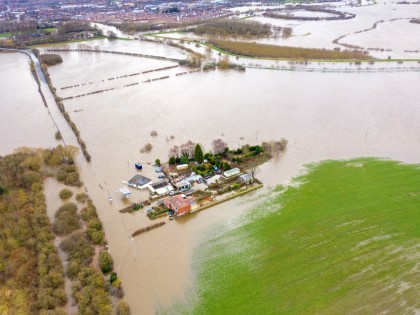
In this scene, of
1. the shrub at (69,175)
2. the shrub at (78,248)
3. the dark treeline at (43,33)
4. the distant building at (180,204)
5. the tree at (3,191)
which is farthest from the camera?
the dark treeline at (43,33)

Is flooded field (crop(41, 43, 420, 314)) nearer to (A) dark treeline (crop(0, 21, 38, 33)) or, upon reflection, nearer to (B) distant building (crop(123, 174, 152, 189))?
(B) distant building (crop(123, 174, 152, 189))

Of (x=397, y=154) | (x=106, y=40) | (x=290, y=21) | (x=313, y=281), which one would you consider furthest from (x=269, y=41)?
(x=313, y=281)

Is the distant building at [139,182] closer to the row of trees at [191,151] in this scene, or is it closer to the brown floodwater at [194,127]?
the brown floodwater at [194,127]

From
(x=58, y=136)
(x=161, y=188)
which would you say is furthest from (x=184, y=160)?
(x=58, y=136)

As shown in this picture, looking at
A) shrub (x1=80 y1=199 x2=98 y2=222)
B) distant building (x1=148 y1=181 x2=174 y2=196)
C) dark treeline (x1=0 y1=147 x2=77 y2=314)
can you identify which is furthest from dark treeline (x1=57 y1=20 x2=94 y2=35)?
shrub (x1=80 y1=199 x2=98 y2=222)

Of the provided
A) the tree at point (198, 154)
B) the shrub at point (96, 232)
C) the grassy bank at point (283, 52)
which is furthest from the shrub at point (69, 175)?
the grassy bank at point (283, 52)

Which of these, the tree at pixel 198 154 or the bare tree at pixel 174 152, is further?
the bare tree at pixel 174 152

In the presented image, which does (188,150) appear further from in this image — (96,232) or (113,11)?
Answer: (113,11)
